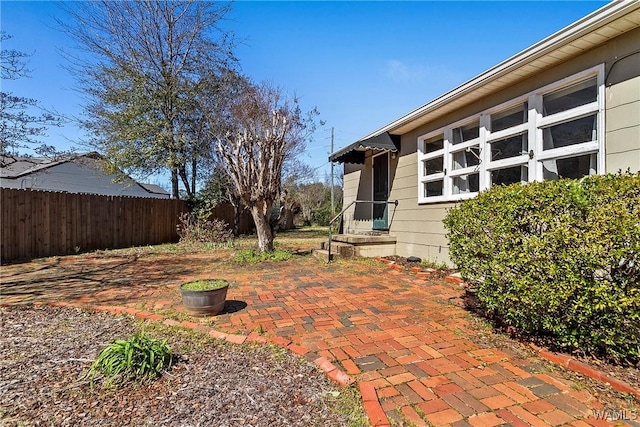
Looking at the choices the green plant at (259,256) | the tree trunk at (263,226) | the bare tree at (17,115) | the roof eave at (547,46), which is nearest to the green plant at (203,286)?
the green plant at (259,256)

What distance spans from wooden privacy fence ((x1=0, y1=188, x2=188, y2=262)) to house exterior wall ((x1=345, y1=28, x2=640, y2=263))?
8472 millimetres

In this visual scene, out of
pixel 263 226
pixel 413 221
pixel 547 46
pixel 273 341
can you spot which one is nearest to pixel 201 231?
pixel 263 226

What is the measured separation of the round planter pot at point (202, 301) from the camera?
11.7 ft

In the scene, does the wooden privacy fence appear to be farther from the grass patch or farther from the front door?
the grass patch

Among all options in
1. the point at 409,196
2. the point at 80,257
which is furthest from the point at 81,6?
the point at 409,196

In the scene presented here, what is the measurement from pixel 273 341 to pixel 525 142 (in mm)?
4730

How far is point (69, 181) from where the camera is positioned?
16.5 meters

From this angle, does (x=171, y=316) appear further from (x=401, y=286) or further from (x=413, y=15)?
(x=413, y=15)

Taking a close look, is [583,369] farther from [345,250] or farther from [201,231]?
[201,231]

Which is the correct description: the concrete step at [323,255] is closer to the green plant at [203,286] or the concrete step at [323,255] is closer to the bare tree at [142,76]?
the green plant at [203,286]

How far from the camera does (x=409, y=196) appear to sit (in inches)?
297

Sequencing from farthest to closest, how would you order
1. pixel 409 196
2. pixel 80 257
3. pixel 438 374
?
1. pixel 80 257
2. pixel 409 196
3. pixel 438 374

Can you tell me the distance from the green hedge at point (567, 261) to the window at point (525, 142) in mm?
1850

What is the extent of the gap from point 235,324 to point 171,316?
822 millimetres
